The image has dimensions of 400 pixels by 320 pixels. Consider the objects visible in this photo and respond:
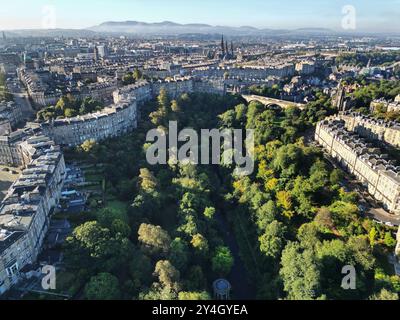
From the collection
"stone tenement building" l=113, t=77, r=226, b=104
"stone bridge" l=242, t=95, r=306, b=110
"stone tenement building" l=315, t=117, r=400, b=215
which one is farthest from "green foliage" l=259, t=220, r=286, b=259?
"stone tenement building" l=113, t=77, r=226, b=104

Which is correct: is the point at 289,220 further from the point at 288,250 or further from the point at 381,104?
the point at 381,104

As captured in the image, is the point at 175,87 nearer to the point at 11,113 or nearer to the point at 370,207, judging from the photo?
the point at 11,113

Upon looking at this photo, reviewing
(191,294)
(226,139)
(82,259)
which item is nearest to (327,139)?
(226,139)

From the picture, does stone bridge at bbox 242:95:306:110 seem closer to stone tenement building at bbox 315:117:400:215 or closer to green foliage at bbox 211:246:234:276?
stone tenement building at bbox 315:117:400:215

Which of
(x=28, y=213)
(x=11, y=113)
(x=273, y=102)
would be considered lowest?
(x=28, y=213)

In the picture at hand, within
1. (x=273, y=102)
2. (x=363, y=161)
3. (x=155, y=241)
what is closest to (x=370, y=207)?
(x=363, y=161)

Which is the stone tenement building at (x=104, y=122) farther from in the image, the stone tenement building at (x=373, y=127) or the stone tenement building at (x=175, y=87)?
the stone tenement building at (x=373, y=127)
